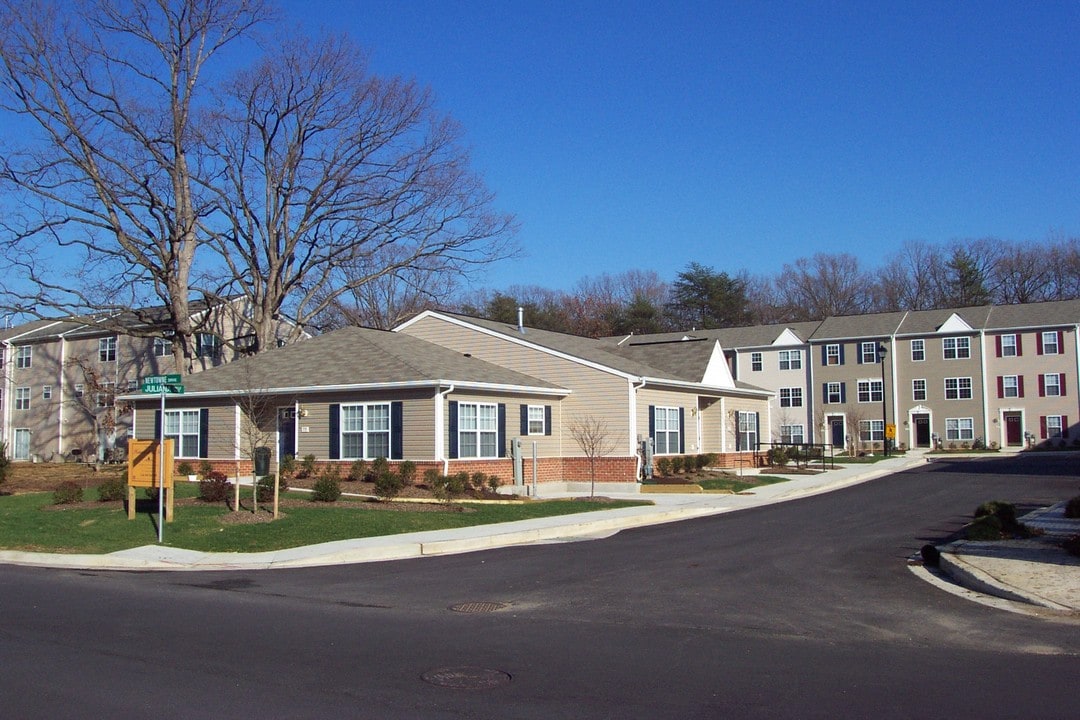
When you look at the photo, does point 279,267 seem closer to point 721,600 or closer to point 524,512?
point 524,512

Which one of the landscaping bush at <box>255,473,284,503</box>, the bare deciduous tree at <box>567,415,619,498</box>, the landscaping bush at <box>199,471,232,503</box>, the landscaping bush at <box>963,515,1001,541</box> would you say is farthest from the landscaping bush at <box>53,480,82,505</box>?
the landscaping bush at <box>963,515,1001,541</box>

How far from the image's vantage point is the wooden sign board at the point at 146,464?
1883cm

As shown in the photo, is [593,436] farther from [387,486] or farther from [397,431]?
[387,486]

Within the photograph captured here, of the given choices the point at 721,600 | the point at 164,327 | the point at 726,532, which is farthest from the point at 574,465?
the point at 164,327

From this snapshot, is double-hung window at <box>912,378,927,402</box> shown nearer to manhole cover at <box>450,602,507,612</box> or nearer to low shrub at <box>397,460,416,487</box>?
low shrub at <box>397,460,416,487</box>

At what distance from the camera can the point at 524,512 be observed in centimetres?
2167

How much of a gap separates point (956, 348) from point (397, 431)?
4461cm

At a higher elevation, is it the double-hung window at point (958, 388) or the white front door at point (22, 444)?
the double-hung window at point (958, 388)

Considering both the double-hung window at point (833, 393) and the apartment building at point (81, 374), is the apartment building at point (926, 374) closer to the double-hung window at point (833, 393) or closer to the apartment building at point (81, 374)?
the double-hung window at point (833, 393)

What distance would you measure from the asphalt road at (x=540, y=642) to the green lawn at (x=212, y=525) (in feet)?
8.38

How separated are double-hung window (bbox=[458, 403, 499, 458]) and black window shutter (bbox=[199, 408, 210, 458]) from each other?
9.01m

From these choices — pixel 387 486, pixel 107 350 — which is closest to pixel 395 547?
pixel 387 486

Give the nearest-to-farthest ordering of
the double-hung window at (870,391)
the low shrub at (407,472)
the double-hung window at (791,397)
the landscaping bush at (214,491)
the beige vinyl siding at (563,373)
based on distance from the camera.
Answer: the landscaping bush at (214,491) → the low shrub at (407,472) → the beige vinyl siding at (563,373) → the double-hung window at (870,391) → the double-hung window at (791,397)

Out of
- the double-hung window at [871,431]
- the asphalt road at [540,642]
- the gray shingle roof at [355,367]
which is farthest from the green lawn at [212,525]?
the double-hung window at [871,431]
